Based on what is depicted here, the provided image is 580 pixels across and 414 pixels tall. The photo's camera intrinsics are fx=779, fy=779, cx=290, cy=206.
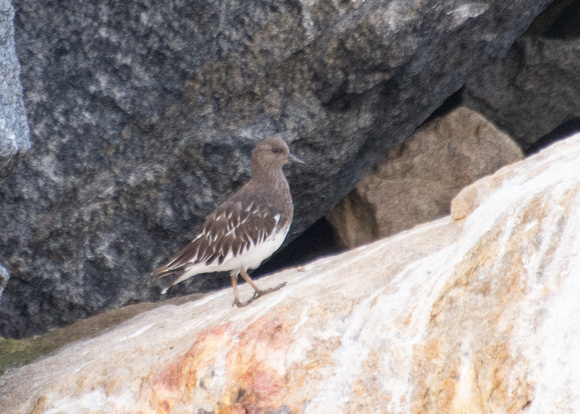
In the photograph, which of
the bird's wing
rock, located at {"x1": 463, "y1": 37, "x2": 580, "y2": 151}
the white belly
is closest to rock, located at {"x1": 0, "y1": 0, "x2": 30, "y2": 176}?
the bird's wing

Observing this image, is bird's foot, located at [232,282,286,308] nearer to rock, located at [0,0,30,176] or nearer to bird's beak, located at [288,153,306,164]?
bird's beak, located at [288,153,306,164]

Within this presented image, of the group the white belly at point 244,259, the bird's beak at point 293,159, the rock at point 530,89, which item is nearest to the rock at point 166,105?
the bird's beak at point 293,159

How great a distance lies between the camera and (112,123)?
6.60 metres

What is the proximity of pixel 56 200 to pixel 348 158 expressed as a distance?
8.75ft

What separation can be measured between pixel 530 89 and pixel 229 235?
4093mm

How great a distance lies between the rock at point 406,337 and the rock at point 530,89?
327cm

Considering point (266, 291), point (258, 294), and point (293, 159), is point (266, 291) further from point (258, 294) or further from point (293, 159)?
point (293, 159)

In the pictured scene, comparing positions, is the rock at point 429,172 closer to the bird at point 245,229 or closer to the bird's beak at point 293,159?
the bird's beak at point 293,159

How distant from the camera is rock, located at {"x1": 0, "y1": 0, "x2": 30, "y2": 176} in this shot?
17.1 ft

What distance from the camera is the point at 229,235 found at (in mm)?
6371

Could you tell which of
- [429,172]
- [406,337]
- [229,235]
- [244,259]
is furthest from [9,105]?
[429,172]

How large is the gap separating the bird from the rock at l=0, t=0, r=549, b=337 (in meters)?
0.45

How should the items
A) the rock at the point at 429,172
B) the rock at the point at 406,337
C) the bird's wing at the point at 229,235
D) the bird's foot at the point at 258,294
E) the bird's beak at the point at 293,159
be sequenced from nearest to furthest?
the rock at the point at 406,337, the bird's foot at the point at 258,294, the bird's wing at the point at 229,235, the bird's beak at the point at 293,159, the rock at the point at 429,172

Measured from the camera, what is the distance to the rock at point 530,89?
8398mm
